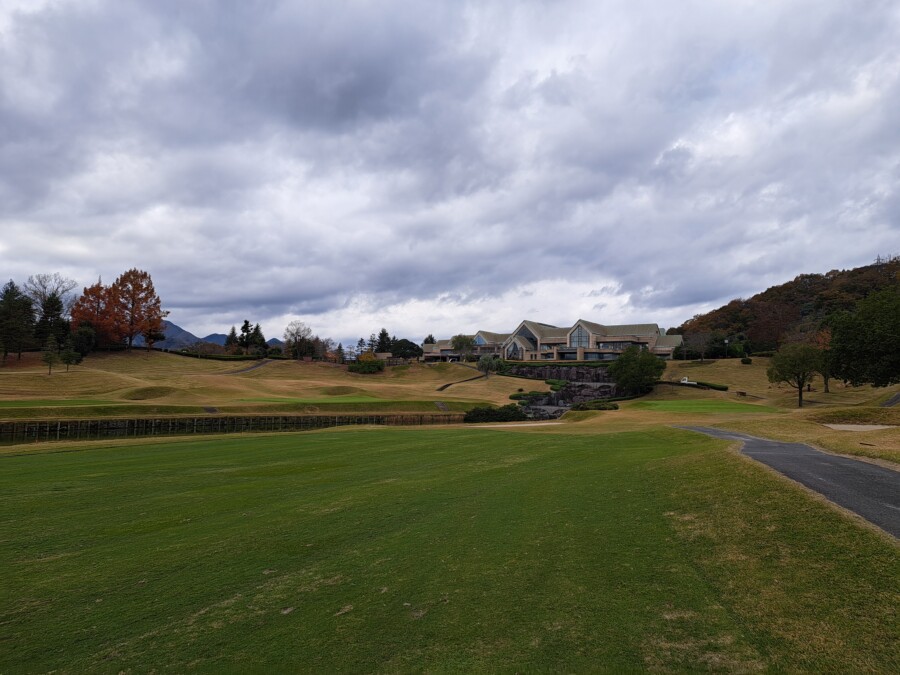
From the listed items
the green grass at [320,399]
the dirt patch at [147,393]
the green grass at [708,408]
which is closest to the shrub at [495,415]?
the green grass at [320,399]

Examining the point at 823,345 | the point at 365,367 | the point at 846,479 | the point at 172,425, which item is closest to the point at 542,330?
the point at 365,367

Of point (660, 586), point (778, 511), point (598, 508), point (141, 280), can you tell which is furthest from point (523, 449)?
point (141, 280)

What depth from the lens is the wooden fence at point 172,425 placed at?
33312 mm

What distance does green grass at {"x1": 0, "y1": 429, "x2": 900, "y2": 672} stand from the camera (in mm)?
4859

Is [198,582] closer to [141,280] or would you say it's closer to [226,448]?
[226,448]

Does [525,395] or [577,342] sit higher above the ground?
[577,342]

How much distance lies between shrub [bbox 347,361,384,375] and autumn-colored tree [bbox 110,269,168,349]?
122ft

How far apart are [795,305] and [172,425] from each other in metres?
123

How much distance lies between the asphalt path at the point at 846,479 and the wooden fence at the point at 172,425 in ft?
115

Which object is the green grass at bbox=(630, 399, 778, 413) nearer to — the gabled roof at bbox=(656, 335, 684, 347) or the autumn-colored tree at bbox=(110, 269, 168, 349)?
the gabled roof at bbox=(656, 335, 684, 347)

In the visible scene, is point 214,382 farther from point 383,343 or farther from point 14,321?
point 383,343

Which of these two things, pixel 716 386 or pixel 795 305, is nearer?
pixel 716 386

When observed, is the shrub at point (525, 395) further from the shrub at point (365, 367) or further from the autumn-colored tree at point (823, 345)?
the autumn-colored tree at point (823, 345)

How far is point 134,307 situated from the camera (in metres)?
87.6
